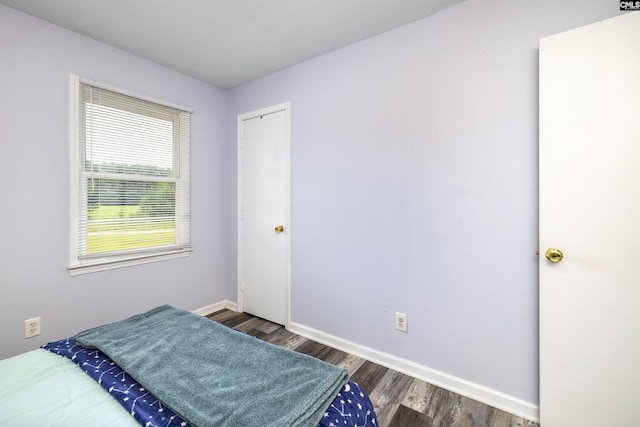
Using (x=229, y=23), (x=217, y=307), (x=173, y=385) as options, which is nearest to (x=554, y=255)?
(x=173, y=385)

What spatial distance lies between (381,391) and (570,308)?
47.0 inches

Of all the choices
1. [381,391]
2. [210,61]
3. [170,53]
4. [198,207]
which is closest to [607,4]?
[381,391]

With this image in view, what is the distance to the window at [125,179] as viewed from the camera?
7.05 feet

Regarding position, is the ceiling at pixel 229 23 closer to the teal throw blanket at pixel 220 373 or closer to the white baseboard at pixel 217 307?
the teal throw blanket at pixel 220 373

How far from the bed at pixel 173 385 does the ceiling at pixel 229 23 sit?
204cm

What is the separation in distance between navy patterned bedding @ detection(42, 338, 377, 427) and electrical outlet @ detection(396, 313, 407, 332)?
1010mm

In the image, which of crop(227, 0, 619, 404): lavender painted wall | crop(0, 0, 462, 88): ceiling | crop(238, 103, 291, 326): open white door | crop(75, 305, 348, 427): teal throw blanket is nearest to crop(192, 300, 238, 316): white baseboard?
crop(238, 103, 291, 326): open white door

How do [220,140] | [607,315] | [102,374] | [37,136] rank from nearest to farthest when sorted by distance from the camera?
[102,374], [607,315], [37,136], [220,140]

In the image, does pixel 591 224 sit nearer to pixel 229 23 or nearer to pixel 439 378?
pixel 439 378

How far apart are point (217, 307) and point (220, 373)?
2.26 metres

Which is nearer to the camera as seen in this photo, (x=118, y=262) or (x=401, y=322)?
(x=401, y=322)

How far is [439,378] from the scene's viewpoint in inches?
73.6

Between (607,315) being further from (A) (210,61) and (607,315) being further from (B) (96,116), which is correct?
(B) (96,116)

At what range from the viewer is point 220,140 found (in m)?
3.15
